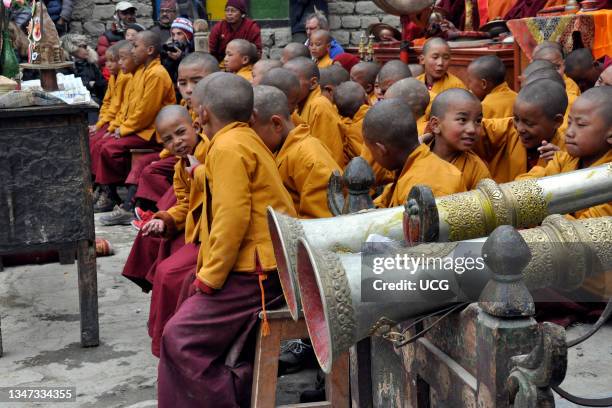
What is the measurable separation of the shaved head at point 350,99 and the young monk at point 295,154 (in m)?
1.88

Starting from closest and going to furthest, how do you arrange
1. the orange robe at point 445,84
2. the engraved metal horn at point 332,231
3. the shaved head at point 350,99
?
the engraved metal horn at point 332,231
the shaved head at point 350,99
the orange robe at point 445,84

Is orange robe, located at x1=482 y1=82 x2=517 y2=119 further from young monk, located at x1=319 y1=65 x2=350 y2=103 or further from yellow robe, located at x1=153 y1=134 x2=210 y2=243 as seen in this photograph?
yellow robe, located at x1=153 y1=134 x2=210 y2=243

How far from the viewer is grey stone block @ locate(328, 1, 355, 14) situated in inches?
564

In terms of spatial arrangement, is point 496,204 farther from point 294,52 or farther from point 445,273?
point 294,52

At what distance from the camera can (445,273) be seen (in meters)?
1.91

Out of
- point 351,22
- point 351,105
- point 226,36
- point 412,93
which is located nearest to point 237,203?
point 412,93

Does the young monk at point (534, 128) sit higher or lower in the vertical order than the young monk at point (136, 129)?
higher

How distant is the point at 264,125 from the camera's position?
159 inches

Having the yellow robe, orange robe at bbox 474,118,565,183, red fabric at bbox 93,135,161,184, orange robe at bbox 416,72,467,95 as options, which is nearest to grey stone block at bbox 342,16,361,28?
red fabric at bbox 93,135,161,184

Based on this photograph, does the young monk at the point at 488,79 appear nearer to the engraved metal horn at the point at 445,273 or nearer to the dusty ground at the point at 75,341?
the dusty ground at the point at 75,341

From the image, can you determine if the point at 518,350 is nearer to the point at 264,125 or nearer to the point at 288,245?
the point at 288,245

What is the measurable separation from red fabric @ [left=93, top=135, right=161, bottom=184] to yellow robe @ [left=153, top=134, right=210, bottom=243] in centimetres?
291

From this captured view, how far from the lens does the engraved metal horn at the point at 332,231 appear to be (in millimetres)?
2404

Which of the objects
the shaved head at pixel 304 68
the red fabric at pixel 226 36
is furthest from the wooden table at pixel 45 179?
the red fabric at pixel 226 36
